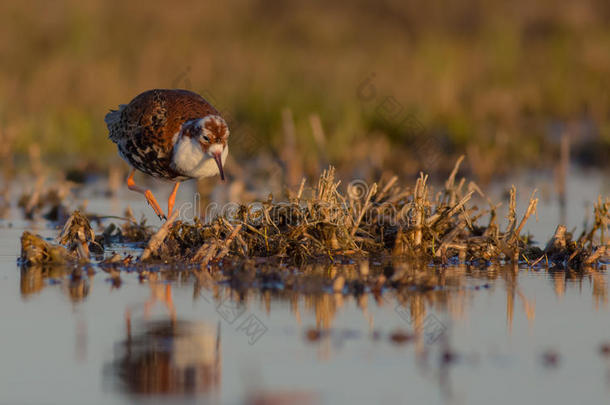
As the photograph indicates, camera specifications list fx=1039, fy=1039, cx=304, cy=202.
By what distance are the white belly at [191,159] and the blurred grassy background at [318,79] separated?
17.3 feet

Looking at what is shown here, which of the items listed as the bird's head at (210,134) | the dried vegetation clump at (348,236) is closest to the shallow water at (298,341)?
the dried vegetation clump at (348,236)

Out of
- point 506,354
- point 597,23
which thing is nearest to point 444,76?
point 597,23

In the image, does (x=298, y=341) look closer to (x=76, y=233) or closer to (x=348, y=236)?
(x=348, y=236)

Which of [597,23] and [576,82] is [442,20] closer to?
[597,23]

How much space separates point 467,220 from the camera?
771 centimetres

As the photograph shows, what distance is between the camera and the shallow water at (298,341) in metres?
4.43

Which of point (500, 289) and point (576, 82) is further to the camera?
point (576, 82)

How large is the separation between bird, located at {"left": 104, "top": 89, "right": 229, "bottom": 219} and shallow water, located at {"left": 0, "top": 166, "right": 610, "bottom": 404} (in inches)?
64.7

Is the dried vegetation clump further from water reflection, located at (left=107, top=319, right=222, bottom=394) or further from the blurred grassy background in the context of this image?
the blurred grassy background

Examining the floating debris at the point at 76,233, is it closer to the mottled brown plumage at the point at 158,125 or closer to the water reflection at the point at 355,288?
the water reflection at the point at 355,288

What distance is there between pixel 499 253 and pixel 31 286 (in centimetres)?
336

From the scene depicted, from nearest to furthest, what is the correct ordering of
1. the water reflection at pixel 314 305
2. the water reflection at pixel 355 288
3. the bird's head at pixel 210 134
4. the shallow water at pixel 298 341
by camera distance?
the shallow water at pixel 298 341 < the water reflection at pixel 314 305 < the water reflection at pixel 355 288 < the bird's head at pixel 210 134

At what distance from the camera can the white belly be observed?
328 inches

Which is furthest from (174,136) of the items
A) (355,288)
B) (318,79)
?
(318,79)
